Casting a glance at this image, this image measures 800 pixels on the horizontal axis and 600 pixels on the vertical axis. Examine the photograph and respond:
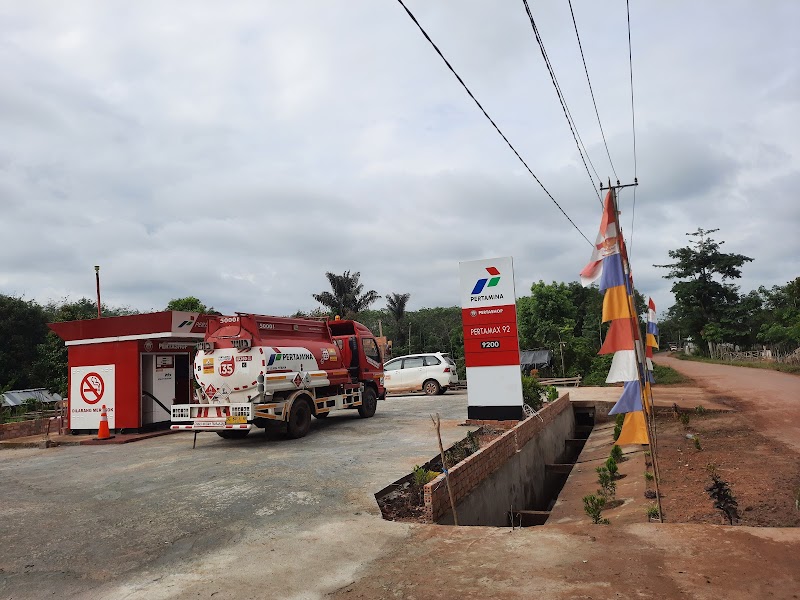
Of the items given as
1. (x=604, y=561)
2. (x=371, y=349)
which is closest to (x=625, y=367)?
(x=604, y=561)

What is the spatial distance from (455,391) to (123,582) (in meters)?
20.0

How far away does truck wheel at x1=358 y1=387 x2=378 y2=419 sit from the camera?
45.8ft

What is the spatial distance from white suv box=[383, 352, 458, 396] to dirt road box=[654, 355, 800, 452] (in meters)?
9.23

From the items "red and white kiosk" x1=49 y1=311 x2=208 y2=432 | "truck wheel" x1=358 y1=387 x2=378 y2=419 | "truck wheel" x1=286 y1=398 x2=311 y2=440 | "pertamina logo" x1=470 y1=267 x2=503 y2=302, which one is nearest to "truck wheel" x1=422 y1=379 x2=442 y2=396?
"truck wheel" x1=358 y1=387 x2=378 y2=419

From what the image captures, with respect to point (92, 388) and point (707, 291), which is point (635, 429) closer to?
point (92, 388)

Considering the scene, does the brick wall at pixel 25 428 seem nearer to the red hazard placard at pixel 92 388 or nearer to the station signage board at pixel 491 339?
the red hazard placard at pixel 92 388

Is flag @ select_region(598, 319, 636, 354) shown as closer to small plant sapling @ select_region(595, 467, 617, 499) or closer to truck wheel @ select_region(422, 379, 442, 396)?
small plant sapling @ select_region(595, 467, 617, 499)

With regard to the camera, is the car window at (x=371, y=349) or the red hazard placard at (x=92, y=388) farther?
the car window at (x=371, y=349)

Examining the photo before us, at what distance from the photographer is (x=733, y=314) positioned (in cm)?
4519

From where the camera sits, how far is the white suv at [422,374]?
21266 millimetres

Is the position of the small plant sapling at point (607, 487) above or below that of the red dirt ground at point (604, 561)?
below

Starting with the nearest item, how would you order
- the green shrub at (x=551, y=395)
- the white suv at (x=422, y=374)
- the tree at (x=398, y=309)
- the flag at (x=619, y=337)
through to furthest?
the flag at (x=619, y=337)
the green shrub at (x=551, y=395)
the white suv at (x=422, y=374)
the tree at (x=398, y=309)

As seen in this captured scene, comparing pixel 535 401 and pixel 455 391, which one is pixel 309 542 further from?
pixel 455 391

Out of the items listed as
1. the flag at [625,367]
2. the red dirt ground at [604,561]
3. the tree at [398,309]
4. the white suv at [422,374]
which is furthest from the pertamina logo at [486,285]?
the tree at [398,309]
